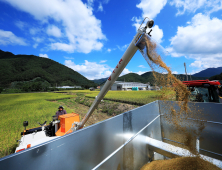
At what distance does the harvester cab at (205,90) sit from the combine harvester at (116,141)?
32.5 inches

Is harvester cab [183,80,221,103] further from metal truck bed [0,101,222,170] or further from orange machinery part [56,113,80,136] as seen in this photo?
orange machinery part [56,113,80,136]

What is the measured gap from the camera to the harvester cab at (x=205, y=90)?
3718mm

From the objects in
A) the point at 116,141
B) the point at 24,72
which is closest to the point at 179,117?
the point at 116,141

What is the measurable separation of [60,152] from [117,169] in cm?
144

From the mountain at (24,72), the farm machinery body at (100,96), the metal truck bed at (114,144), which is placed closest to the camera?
the metal truck bed at (114,144)

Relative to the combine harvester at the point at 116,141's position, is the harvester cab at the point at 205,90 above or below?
above

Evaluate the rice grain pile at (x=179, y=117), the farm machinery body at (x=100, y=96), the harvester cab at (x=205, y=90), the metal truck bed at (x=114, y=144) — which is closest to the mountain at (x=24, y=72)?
the farm machinery body at (x=100, y=96)

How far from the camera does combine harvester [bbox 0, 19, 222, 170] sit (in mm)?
1060

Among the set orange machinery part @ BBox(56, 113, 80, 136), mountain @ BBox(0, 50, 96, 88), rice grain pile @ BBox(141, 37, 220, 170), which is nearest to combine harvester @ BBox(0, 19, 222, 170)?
orange machinery part @ BBox(56, 113, 80, 136)

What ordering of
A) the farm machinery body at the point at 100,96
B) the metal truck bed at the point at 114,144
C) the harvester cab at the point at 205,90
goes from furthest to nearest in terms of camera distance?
the harvester cab at the point at 205,90 → the farm machinery body at the point at 100,96 → the metal truck bed at the point at 114,144

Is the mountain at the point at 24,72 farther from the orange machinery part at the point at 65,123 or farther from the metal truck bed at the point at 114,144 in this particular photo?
the metal truck bed at the point at 114,144

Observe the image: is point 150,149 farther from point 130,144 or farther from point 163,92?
point 163,92

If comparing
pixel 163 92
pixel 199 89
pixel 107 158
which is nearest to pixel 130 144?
pixel 107 158

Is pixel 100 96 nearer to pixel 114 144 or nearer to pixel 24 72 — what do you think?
pixel 114 144
